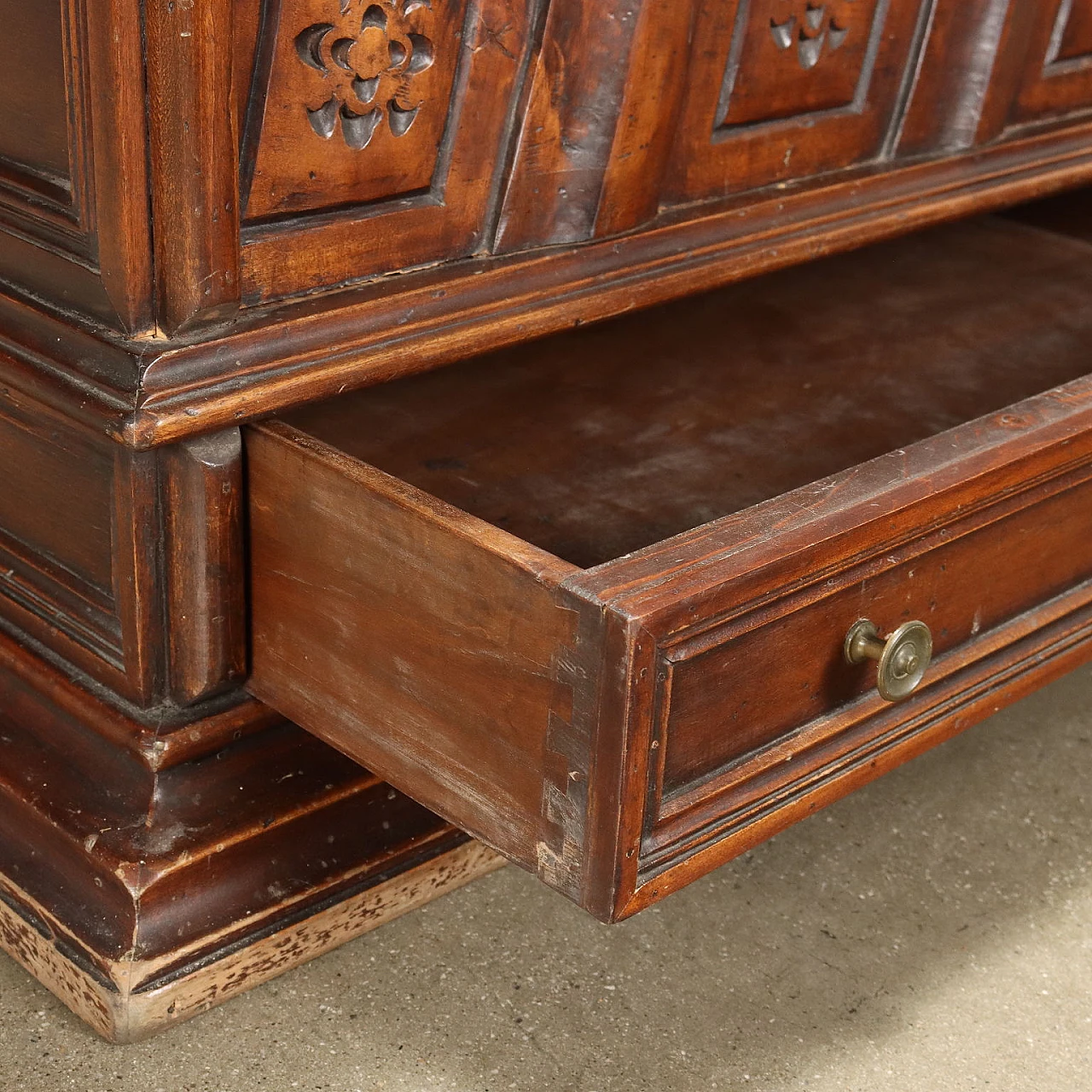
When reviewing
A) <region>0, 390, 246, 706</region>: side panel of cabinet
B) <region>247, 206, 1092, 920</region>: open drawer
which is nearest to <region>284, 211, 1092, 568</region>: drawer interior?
<region>247, 206, 1092, 920</region>: open drawer

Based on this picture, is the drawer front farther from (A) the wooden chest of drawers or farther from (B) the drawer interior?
(B) the drawer interior

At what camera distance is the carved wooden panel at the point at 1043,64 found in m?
1.32

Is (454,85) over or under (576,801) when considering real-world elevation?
over

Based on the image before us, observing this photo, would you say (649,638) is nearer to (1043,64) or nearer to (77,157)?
(77,157)

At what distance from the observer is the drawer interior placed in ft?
3.46

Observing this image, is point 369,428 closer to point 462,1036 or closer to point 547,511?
point 547,511

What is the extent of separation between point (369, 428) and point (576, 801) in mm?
395

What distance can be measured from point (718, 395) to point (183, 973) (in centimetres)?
55

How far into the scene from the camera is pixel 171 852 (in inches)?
40.1

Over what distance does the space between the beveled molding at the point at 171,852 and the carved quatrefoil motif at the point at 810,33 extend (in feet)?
1.93

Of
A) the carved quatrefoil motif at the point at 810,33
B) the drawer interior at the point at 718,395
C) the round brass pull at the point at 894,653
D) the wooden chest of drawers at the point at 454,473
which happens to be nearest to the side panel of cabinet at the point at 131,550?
the wooden chest of drawers at the point at 454,473

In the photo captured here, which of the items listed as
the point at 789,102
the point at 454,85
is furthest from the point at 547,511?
the point at 789,102

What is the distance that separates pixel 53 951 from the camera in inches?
41.1

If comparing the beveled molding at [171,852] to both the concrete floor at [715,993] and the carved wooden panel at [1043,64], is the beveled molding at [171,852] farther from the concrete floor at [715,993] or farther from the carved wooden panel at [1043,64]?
the carved wooden panel at [1043,64]
